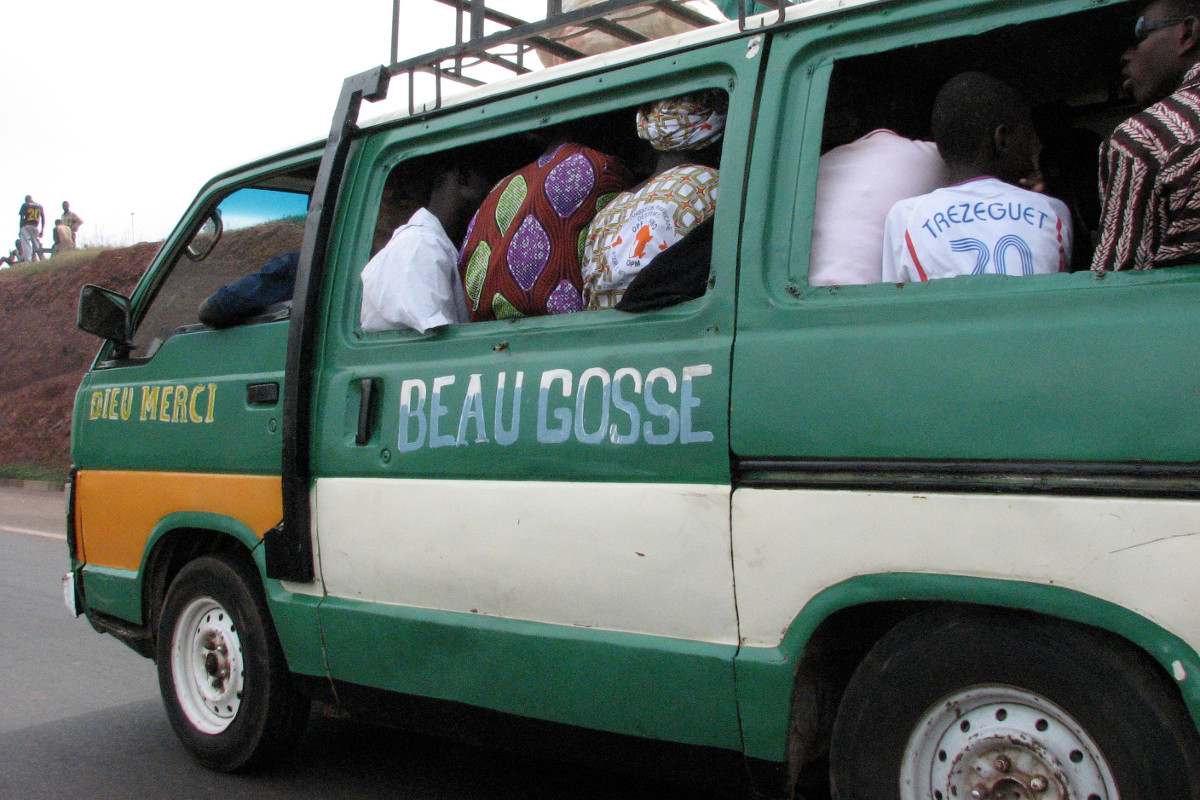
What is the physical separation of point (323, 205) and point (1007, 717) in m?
2.36

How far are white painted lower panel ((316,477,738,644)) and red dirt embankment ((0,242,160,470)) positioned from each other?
1745cm

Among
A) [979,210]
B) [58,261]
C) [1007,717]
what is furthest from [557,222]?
[58,261]

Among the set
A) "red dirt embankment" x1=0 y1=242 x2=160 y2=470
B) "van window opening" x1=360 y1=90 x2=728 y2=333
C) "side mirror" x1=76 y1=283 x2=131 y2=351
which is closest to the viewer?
"van window opening" x1=360 y1=90 x2=728 y2=333

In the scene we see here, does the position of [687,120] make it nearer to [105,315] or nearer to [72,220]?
[105,315]

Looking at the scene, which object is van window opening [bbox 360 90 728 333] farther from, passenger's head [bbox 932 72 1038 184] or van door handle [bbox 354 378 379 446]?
passenger's head [bbox 932 72 1038 184]

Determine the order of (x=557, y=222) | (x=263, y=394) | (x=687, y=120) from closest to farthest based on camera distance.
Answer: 1. (x=687, y=120)
2. (x=557, y=222)
3. (x=263, y=394)

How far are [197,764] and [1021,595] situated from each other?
115 inches

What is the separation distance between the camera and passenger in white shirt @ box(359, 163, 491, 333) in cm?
297

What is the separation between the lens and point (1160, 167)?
75.5 inches

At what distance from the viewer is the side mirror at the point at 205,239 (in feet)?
13.1

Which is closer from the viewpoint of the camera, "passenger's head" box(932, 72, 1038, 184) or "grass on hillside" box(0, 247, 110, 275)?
"passenger's head" box(932, 72, 1038, 184)

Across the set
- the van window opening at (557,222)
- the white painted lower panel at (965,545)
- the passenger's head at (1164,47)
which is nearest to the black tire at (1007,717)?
the white painted lower panel at (965,545)

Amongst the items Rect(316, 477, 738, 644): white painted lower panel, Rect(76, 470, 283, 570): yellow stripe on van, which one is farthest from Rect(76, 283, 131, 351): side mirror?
Rect(316, 477, 738, 644): white painted lower panel

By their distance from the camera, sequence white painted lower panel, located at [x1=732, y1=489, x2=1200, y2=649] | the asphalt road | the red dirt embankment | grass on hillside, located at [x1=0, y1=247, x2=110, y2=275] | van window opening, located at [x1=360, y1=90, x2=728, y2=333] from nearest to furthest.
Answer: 1. white painted lower panel, located at [x1=732, y1=489, x2=1200, y2=649]
2. van window opening, located at [x1=360, y1=90, x2=728, y2=333]
3. the asphalt road
4. the red dirt embankment
5. grass on hillside, located at [x1=0, y1=247, x2=110, y2=275]
